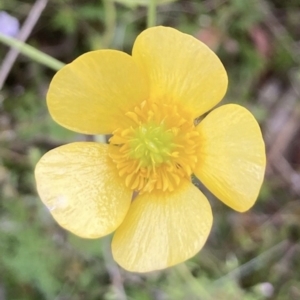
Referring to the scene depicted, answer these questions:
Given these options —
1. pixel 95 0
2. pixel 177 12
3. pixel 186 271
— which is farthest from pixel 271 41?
pixel 186 271

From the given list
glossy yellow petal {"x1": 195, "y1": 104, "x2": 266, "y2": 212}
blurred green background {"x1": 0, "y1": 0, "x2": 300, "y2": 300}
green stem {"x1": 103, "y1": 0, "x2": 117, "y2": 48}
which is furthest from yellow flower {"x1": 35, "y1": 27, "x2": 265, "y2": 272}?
green stem {"x1": 103, "y1": 0, "x2": 117, "y2": 48}

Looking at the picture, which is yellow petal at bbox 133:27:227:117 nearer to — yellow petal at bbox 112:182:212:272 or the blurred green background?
yellow petal at bbox 112:182:212:272

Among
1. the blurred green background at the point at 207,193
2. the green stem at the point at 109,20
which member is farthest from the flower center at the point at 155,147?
the green stem at the point at 109,20

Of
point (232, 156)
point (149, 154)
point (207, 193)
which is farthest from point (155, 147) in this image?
point (207, 193)

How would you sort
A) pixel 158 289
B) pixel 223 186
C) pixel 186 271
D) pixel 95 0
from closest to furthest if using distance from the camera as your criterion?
pixel 223 186 → pixel 186 271 → pixel 158 289 → pixel 95 0

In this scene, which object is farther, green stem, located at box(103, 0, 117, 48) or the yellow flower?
green stem, located at box(103, 0, 117, 48)

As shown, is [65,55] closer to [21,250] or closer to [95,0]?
[95,0]
